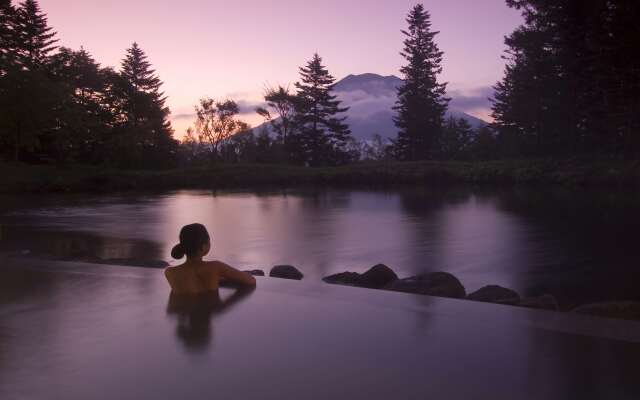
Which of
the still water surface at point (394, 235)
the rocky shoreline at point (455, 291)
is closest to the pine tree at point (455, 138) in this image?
the still water surface at point (394, 235)

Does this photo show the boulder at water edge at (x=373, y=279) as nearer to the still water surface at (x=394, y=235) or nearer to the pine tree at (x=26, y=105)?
the still water surface at (x=394, y=235)

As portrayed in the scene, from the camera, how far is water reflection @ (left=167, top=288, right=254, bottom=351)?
3312 millimetres

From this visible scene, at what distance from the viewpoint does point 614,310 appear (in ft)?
14.4

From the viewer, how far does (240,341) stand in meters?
3.26

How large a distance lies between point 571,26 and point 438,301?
2818 cm

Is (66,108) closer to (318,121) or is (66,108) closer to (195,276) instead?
(318,121)

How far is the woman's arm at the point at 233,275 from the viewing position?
14.8ft

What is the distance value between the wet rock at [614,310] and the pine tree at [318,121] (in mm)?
42361

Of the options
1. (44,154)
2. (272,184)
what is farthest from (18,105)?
(272,184)

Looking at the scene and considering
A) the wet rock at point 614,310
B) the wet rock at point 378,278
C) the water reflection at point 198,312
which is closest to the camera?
the water reflection at point 198,312

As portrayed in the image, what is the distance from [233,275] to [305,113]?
4365 cm

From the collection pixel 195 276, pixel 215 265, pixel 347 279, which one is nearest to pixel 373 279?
pixel 347 279

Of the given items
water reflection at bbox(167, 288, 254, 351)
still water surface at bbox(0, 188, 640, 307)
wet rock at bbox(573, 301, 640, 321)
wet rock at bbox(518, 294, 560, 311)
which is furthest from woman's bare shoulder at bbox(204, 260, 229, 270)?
still water surface at bbox(0, 188, 640, 307)

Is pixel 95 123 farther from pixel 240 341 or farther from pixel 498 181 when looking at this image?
pixel 240 341
